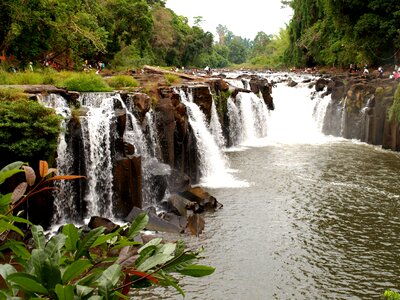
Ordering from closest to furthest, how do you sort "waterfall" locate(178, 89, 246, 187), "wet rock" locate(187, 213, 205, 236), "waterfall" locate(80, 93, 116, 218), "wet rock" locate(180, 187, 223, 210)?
"wet rock" locate(187, 213, 205, 236), "waterfall" locate(80, 93, 116, 218), "wet rock" locate(180, 187, 223, 210), "waterfall" locate(178, 89, 246, 187)

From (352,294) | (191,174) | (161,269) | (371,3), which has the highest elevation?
(371,3)

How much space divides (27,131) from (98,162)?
9.71 feet

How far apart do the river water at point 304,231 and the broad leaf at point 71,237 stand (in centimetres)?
757

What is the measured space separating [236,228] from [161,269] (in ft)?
37.4

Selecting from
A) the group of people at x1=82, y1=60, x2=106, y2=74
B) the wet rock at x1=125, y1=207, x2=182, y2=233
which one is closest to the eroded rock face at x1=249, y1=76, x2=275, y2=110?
the group of people at x1=82, y1=60, x2=106, y2=74

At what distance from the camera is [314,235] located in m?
12.7

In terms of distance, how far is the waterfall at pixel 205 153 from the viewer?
19.8m

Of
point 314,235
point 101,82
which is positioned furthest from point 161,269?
point 101,82

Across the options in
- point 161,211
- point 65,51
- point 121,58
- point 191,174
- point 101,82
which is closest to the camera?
point 161,211

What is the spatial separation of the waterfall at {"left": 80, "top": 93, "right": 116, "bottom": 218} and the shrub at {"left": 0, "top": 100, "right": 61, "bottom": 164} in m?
1.82

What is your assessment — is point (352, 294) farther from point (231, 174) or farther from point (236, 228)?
point (231, 174)

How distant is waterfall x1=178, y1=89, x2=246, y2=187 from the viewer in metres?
19.8

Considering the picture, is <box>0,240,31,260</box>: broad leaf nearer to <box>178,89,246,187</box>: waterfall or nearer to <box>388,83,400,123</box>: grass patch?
<box>178,89,246,187</box>: waterfall

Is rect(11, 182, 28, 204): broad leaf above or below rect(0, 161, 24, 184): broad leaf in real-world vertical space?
below
